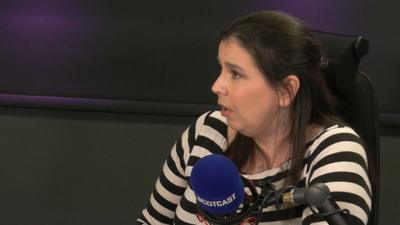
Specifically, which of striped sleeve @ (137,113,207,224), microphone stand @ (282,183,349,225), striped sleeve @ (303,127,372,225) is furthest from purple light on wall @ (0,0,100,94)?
microphone stand @ (282,183,349,225)

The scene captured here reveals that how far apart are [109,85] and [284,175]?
1090 mm

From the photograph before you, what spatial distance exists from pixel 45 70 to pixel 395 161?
136 centimetres

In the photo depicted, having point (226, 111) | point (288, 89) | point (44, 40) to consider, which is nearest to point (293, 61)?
point (288, 89)

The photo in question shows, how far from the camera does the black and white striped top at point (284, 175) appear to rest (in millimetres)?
1018

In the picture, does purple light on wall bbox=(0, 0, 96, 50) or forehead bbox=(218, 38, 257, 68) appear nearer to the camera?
forehead bbox=(218, 38, 257, 68)

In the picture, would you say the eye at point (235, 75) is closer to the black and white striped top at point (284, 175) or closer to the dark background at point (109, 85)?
the black and white striped top at point (284, 175)

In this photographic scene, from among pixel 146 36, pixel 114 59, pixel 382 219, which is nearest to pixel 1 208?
pixel 114 59

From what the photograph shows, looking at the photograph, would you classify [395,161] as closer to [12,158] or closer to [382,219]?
[382,219]

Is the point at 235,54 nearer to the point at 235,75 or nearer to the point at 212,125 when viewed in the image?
the point at 235,75

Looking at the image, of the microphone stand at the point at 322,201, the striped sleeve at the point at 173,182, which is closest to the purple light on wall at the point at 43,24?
the striped sleeve at the point at 173,182

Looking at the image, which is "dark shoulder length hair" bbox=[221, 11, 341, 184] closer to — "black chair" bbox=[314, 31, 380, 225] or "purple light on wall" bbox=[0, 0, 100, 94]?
"black chair" bbox=[314, 31, 380, 225]

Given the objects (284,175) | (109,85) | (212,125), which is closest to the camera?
(284,175)

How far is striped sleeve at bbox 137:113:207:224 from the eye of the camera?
50.6 inches

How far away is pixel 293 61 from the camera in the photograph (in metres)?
1.08
